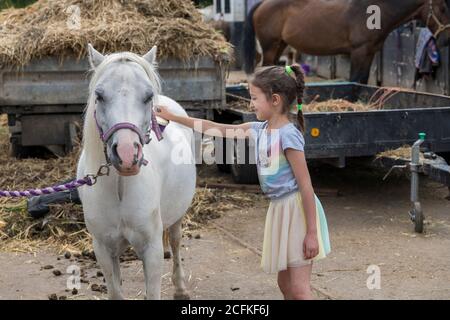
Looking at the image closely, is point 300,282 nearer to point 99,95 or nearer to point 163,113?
point 163,113

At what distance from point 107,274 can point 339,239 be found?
2651 mm

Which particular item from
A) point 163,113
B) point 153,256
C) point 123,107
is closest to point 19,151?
point 163,113

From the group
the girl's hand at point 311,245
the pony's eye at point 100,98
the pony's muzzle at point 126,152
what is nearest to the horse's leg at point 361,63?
the girl's hand at point 311,245

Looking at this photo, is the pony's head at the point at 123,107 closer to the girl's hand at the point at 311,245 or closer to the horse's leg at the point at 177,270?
the girl's hand at the point at 311,245

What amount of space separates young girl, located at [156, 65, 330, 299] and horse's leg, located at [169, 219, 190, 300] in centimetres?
122

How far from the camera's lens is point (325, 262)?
554 cm

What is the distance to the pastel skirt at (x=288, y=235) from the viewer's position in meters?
3.62

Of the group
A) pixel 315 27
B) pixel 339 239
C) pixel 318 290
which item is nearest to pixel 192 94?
pixel 339 239

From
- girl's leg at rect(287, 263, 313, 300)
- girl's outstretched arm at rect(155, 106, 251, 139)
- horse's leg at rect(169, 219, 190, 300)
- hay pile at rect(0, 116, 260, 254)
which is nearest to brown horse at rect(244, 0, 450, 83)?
hay pile at rect(0, 116, 260, 254)

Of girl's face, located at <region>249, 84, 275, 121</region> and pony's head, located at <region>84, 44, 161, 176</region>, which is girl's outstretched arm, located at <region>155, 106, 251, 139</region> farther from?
pony's head, located at <region>84, 44, 161, 176</region>

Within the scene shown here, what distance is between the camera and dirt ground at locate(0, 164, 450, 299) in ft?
16.2

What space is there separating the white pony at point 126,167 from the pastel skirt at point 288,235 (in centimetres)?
57
